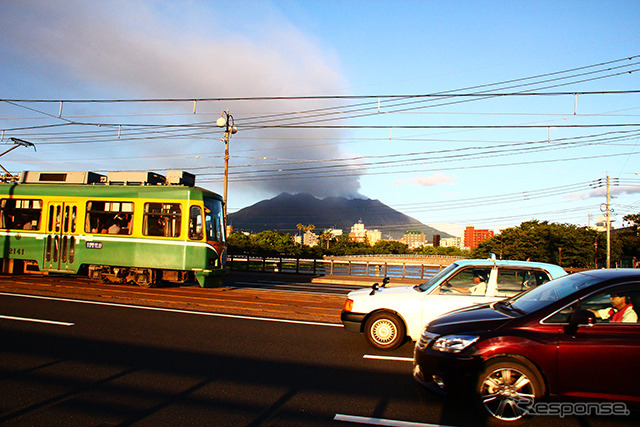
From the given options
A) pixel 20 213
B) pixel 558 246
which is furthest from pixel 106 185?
pixel 558 246

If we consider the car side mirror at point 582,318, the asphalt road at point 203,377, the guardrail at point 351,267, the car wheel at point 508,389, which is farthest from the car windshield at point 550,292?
the guardrail at point 351,267

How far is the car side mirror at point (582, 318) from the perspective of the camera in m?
4.44

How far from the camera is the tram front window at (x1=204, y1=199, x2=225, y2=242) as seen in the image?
14.8 m

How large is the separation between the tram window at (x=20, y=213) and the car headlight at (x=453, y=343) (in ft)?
49.8

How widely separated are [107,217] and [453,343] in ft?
43.9

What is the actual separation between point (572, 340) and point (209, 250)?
11790 mm

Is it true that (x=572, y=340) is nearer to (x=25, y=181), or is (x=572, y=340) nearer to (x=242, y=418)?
(x=242, y=418)

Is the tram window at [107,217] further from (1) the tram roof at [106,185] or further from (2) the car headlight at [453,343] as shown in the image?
(2) the car headlight at [453,343]

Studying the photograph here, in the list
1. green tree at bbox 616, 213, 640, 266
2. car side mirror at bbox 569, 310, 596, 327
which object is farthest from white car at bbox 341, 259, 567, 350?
green tree at bbox 616, 213, 640, 266

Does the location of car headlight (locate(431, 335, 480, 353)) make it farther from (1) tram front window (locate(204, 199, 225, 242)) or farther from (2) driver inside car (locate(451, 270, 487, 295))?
(1) tram front window (locate(204, 199, 225, 242))

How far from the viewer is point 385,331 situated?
7562 millimetres

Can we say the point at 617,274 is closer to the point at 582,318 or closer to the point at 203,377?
the point at 582,318

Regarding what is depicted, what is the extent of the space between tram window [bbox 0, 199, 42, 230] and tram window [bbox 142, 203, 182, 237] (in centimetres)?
405

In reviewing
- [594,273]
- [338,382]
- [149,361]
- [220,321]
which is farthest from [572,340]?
[220,321]
